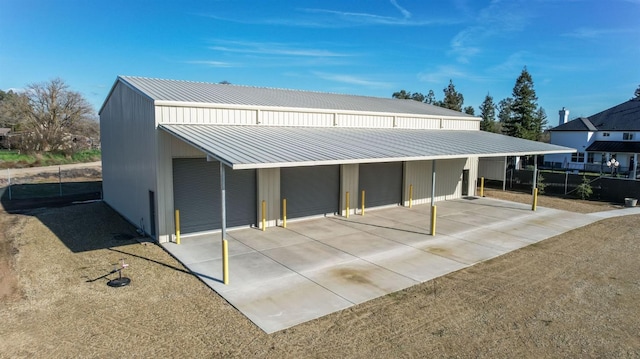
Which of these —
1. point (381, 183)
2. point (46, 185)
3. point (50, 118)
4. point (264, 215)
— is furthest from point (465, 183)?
point (50, 118)

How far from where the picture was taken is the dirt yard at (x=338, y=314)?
20.6 feet

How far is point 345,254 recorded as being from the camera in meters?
11.3

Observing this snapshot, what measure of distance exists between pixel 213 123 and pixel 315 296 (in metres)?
7.67

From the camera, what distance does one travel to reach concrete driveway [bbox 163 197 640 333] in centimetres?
823

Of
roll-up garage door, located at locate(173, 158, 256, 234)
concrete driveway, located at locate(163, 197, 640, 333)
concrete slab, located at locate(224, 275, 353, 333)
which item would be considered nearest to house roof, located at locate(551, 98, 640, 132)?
concrete driveway, located at locate(163, 197, 640, 333)

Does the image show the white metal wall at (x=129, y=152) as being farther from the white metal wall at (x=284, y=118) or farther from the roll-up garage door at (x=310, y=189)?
the roll-up garage door at (x=310, y=189)

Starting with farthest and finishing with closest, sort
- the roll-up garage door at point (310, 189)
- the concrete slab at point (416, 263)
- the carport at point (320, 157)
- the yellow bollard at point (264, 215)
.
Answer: the roll-up garage door at point (310, 189) → the yellow bollard at point (264, 215) → the carport at point (320, 157) → the concrete slab at point (416, 263)

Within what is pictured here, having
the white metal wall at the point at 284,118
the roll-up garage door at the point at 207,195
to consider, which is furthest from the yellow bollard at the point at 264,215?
the white metal wall at the point at 284,118

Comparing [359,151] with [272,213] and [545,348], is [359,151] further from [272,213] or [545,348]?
[545,348]

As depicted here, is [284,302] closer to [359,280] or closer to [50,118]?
[359,280]

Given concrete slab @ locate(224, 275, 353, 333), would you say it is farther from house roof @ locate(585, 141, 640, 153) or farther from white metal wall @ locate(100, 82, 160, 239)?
house roof @ locate(585, 141, 640, 153)

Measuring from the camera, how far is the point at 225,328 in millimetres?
6914

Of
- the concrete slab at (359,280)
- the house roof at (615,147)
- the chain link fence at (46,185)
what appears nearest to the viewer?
the concrete slab at (359,280)

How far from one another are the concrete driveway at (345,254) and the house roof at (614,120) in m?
32.0
